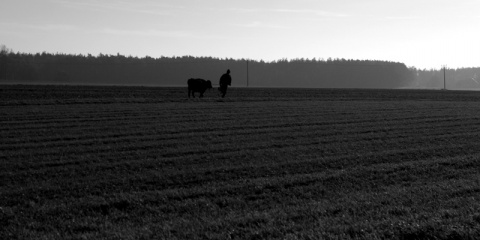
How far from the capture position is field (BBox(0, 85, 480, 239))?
862 cm

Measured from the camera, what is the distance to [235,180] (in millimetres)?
12766

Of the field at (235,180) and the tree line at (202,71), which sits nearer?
the field at (235,180)

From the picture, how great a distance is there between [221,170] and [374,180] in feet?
11.2

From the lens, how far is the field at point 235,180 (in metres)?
8.62

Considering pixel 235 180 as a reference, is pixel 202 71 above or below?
above

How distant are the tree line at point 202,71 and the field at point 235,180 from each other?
102 m

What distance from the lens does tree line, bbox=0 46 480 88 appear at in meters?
129

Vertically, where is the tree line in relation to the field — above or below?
above

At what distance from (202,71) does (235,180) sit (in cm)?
14708

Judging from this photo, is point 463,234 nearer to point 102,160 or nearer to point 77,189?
point 77,189

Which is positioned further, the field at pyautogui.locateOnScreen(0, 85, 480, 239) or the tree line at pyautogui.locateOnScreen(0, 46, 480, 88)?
the tree line at pyautogui.locateOnScreen(0, 46, 480, 88)

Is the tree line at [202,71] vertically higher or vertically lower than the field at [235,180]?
higher

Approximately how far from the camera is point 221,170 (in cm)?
1395

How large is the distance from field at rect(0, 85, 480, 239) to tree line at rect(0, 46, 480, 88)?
10177 centimetres
